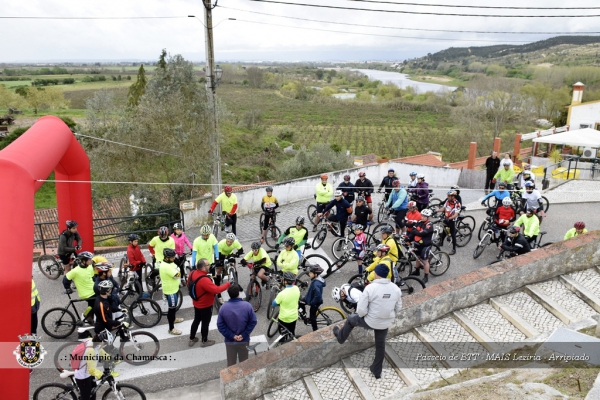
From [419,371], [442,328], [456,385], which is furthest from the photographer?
[442,328]

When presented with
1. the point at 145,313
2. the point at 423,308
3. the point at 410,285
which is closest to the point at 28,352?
the point at 145,313

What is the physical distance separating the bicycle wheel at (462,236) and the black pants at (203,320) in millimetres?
7623

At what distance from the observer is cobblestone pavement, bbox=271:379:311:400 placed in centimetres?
636

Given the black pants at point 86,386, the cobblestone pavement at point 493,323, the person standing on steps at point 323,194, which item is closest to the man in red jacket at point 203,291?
the black pants at point 86,386

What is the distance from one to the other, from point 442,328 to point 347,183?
6.91m

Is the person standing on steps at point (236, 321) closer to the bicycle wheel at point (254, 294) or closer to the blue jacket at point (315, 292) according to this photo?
the blue jacket at point (315, 292)

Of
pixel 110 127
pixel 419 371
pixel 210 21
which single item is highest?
pixel 210 21

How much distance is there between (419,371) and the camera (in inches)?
254

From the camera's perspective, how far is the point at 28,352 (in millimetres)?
7055

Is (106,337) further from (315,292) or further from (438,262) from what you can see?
(438,262)

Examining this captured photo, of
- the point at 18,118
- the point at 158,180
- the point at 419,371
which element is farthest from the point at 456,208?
the point at 18,118

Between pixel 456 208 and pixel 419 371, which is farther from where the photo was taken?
pixel 456 208

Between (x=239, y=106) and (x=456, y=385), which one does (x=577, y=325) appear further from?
(x=239, y=106)

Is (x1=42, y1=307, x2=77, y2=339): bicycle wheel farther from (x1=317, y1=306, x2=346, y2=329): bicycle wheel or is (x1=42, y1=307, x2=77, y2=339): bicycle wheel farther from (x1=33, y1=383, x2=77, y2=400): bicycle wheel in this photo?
(x1=317, y1=306, x2=346, y2=329): bicycle wheel
